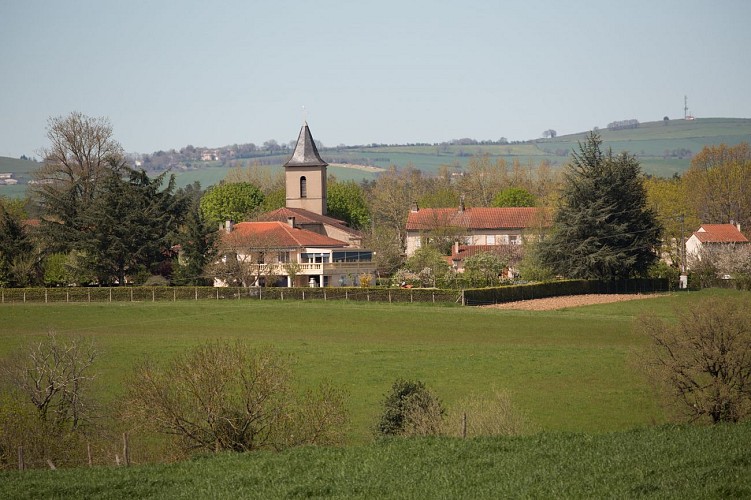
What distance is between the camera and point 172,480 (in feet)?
71.2

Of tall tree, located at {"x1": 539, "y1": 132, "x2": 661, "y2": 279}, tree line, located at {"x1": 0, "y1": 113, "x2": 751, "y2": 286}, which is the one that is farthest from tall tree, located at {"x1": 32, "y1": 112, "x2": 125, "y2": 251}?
tall tree, located at {"x1": 539, "y1": 132, "x2": 661, "y2": 279}

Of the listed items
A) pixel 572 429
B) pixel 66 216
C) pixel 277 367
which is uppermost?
pixel 66 216

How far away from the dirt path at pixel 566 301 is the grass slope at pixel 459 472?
41200 mm

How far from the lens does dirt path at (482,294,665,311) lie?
6594 cm

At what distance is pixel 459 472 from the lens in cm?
2103

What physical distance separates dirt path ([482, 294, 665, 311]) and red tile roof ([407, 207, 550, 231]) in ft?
91.1

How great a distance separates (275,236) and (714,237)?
4366cm

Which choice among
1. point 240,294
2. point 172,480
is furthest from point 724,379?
point 240,294

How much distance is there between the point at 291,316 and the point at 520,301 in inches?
624

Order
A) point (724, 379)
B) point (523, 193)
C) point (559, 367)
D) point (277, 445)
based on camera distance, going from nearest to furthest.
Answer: point (277, 445)
point (724, 379)
point (559, 367)
point (523, 193)

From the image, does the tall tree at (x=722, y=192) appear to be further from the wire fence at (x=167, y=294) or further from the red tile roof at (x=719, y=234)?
the wire fence at (x=167, y=294)

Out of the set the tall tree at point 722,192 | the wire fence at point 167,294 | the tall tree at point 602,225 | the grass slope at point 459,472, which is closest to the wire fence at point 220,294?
the wire fence at point 167,294

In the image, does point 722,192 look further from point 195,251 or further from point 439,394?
point 439,394

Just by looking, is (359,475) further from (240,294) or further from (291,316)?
(240,294)
